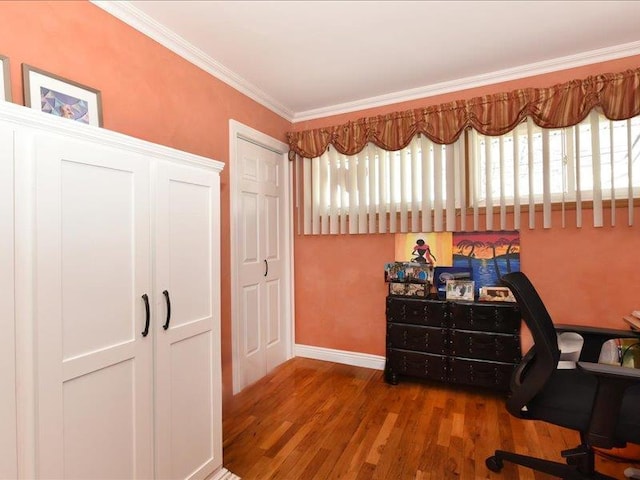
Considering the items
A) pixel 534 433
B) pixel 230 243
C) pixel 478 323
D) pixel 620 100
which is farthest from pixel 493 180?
pixel 230 243

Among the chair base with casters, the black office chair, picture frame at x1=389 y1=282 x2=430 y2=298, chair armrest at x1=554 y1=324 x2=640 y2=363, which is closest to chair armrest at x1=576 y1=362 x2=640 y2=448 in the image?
the black office chair

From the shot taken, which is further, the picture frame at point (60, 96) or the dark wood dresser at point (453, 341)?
the dark wood dresser at point (453, 341)

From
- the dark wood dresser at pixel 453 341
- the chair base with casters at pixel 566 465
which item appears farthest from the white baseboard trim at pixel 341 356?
the chair base with casters at pixel 566 465

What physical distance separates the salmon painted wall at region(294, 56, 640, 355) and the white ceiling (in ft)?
0.69

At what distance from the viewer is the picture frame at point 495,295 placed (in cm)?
276

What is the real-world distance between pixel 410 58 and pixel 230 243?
6.66 ft

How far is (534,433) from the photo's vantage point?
2.21 m

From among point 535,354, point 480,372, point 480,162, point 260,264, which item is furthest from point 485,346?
point 260,264

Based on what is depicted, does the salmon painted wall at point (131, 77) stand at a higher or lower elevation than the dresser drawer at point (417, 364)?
higher

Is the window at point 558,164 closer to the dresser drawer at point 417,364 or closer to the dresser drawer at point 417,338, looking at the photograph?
the dresser drawer at point 417,338

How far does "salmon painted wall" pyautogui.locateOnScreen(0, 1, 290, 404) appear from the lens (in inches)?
61.8

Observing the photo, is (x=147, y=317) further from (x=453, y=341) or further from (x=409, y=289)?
(x=453, y=341)

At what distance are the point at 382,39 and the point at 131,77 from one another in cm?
164

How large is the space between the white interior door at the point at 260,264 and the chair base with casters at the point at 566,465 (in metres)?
1.94
